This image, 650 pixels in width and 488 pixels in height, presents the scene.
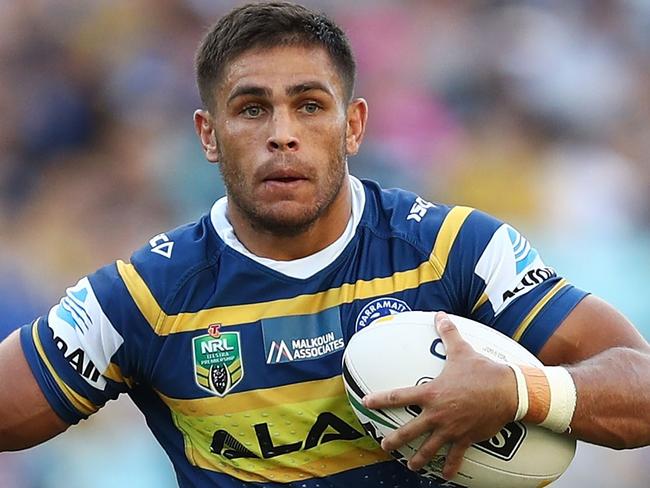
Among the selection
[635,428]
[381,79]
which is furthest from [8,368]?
[381,79]

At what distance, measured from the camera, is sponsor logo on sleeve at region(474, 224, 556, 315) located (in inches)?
137

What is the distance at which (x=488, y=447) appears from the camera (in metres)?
3.14

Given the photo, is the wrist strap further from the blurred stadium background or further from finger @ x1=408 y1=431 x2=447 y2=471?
the blurred stadium background

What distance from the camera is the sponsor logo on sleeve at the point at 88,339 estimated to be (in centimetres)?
356

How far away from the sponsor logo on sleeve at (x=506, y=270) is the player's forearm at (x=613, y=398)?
12.1 inches

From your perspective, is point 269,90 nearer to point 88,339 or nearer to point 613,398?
point 88,339

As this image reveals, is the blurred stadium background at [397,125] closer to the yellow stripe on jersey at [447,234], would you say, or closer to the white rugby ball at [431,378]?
the yellow stripe on jersey at [447,234]

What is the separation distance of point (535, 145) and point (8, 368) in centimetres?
470

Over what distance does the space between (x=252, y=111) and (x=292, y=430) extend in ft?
3.16

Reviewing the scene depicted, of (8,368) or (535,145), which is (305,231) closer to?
(8,368)

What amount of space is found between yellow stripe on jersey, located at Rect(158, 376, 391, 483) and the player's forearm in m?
0.65

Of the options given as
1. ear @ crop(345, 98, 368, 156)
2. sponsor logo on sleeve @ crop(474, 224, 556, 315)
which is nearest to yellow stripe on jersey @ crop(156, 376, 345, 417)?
sponsor logo on sleeve @ crop(474, 224, 556, 315)

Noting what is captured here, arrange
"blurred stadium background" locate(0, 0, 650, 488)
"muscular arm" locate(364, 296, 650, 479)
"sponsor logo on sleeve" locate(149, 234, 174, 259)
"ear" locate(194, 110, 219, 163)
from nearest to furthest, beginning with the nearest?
"muscular arm" locate(364, 296, 650, 479)
"sponsor logo on sleeve" locate(149, 234, 174, 259)
"ear" locate(194, 110, 219, 163)
"blurred stadium background" locate(0, 0, 650, 488)

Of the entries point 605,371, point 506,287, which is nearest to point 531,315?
point 506,287
